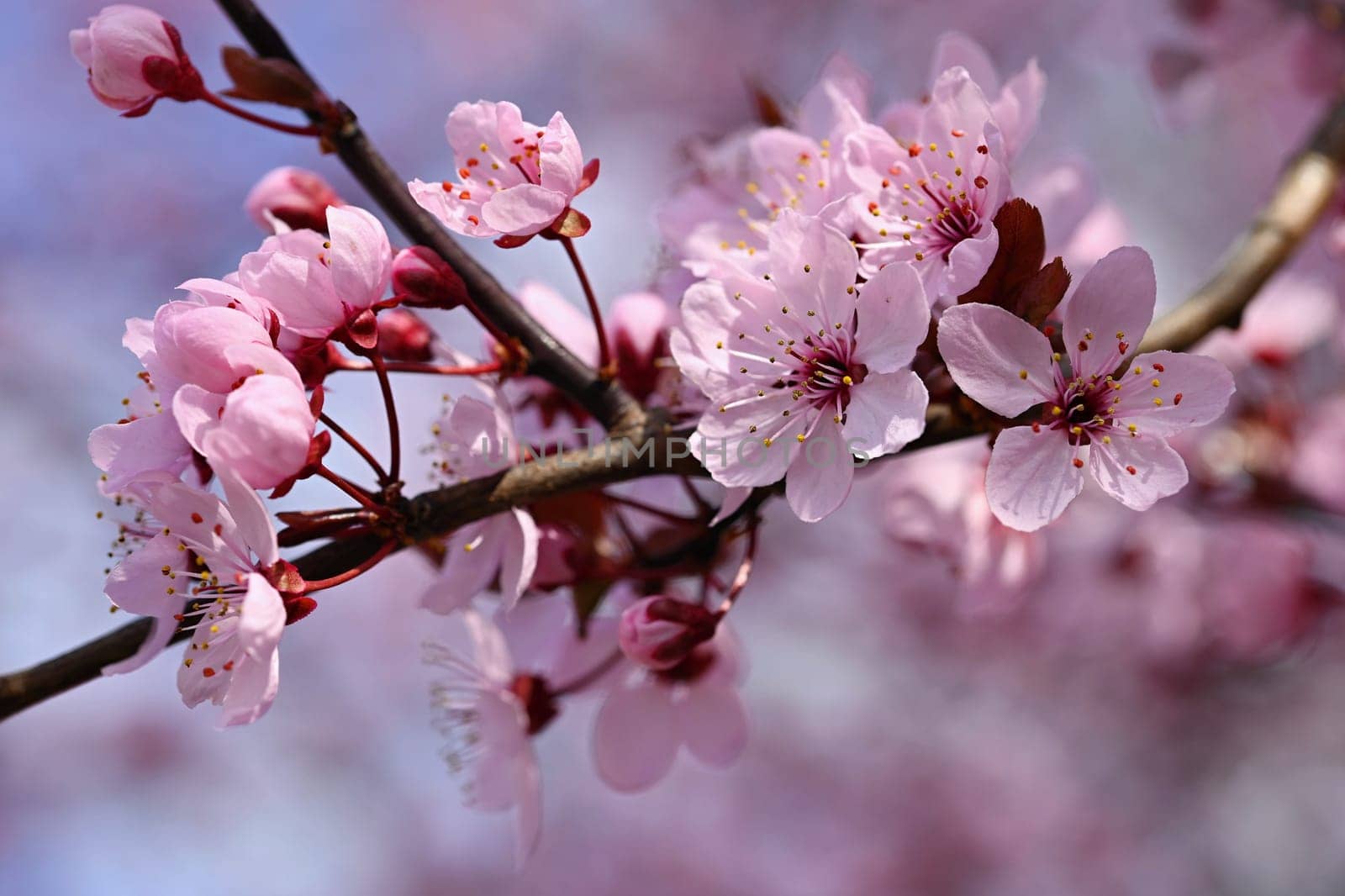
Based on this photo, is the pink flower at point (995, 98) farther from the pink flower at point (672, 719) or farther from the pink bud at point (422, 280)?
the pink flower at point (672, 719)

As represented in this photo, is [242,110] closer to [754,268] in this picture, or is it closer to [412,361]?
[412,361]

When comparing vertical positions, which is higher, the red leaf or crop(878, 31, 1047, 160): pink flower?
the red leaf

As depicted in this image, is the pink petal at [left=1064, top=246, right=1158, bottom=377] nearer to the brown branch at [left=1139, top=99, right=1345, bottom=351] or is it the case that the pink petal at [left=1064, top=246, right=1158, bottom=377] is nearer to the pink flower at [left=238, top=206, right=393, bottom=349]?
the brown branch at [left=1139, top=99, right=1345, bottom=351]

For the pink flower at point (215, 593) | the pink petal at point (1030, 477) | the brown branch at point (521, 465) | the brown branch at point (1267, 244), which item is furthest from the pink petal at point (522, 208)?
the brown branch at point (1267, 244)

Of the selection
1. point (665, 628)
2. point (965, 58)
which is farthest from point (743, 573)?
point (965, 58)

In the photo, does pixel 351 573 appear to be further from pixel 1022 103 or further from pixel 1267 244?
pixel 1267 244

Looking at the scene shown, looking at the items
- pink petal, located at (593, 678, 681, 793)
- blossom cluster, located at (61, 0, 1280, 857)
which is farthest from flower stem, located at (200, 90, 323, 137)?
pink petal, located at (593, 678, 681, 793)
